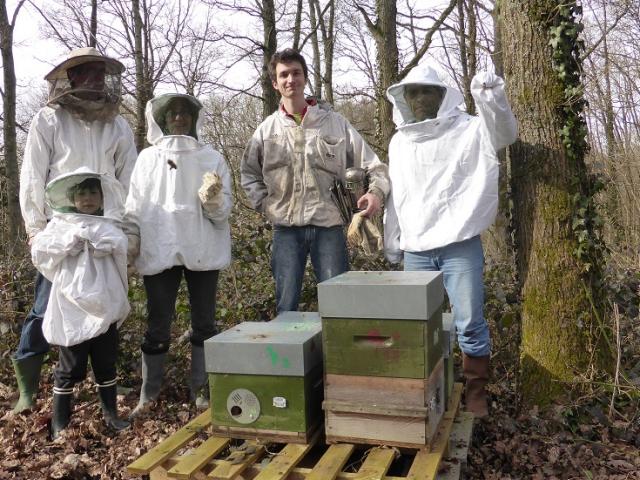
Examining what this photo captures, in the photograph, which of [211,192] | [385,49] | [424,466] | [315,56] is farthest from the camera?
[315,56]

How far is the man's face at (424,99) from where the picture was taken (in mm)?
3143

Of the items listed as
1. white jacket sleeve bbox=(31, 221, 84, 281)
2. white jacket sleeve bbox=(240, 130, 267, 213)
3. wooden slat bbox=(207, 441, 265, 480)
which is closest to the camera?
wooden slat bbox=(207, 441, 265, 480)

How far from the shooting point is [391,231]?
3.42m

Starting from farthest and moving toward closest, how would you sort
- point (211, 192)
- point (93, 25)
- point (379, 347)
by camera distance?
point (93, 25), point (211, 192), point (379, 347)

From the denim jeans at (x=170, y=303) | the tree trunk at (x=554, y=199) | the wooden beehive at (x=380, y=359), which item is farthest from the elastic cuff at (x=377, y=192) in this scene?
the denim jeans at (x=170, y=303)

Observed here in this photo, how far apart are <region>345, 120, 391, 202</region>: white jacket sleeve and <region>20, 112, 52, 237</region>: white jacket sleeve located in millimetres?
1874

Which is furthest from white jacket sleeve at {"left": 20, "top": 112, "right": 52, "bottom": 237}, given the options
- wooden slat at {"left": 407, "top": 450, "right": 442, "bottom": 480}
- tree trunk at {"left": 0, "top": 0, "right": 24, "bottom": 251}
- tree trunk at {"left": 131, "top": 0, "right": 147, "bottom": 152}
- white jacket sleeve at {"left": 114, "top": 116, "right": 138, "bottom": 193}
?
tree trunk at {"left": 131, "top": 0, "right": 147, "bottom": 152}

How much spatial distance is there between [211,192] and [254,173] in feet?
1.87

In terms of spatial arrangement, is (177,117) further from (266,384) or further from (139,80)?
(139,80)

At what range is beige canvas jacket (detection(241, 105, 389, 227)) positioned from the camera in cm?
→ 350

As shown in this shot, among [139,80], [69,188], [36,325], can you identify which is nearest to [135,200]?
[69,188]

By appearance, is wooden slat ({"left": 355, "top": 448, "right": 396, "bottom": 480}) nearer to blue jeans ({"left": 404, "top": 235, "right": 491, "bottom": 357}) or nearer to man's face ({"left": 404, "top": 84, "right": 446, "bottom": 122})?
blue jeans ({"left": 404, "top": 235, "right": 491, "bottom": 357})

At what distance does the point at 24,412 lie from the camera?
357 centimetres

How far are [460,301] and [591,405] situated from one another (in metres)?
1.06
